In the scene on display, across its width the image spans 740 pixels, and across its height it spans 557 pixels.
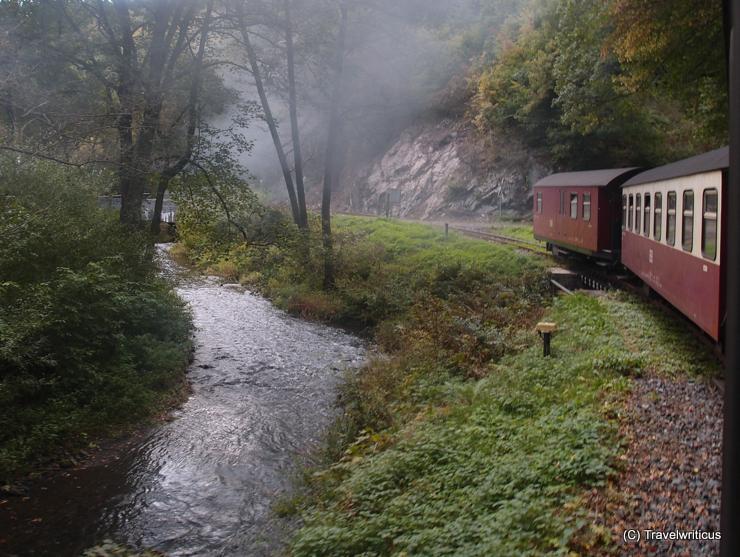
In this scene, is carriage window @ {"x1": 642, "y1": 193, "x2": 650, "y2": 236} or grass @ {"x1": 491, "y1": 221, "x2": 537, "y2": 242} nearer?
carriage window @ {"x1": 642, "y1": 193, "x2": 650, "y2": 236}

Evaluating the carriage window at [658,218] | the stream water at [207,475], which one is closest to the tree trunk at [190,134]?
the stream water at [207,475]

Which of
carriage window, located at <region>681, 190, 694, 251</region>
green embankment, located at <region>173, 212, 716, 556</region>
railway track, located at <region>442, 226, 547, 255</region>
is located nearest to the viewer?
green embankment, located at <region>173, 212, 716, 556</region>

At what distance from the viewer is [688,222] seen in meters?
8.86

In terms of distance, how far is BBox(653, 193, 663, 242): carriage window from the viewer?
10.7 meters

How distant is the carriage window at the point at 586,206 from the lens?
1664 centimetres

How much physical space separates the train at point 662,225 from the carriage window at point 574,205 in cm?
3

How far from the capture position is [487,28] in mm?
41844

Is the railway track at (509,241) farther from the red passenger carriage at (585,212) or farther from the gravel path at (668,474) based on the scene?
the gravel path at (668,474)

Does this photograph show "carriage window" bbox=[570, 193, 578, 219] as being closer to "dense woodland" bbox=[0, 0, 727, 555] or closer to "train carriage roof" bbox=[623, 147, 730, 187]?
"dense woodland" bbox=[0, 0, 727, 555]

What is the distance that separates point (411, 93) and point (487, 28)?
258 inches

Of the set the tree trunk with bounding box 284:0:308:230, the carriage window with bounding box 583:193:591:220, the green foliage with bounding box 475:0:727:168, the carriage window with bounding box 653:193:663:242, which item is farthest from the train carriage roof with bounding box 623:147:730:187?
the tree trunk with bounding box 284:0:308:230

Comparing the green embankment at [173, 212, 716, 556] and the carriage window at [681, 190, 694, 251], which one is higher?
the carriage window at [681, 190, 694, 251]

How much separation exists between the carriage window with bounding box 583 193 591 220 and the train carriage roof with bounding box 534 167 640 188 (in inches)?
11.7

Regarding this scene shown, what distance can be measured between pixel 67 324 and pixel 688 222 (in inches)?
378
